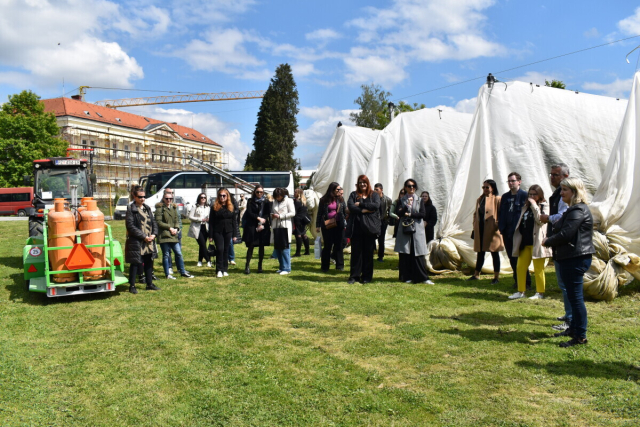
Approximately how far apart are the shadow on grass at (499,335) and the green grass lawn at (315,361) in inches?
1.2

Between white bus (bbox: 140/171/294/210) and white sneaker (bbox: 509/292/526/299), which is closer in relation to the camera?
white sneaker (bbox: 509/292/526/299)

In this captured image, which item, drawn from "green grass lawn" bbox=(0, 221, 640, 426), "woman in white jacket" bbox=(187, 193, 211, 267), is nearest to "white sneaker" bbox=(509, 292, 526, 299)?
"green grass lawn" bbox=(0, 221, 640, 426)

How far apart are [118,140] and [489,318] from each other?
66.6 metres

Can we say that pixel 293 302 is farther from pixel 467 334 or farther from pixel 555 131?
pixel 555 131

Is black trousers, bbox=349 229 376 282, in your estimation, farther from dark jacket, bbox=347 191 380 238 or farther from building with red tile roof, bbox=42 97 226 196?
building with red tile roof, bbox=42 97 226 196

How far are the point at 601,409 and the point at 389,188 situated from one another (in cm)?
1003

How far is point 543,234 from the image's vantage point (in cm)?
708

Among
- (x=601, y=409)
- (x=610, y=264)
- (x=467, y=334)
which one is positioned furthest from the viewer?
(x=610, y=264)

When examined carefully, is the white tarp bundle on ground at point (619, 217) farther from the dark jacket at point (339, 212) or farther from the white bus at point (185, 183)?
the white bus at point (185, 183)

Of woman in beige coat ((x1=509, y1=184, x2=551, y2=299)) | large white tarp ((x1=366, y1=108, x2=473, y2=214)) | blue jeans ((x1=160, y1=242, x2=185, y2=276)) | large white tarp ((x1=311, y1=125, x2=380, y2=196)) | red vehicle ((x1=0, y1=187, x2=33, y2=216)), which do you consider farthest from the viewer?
red vehicle ((x1=0, y1=187, x2=33, y2=216))

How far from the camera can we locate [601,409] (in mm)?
3629

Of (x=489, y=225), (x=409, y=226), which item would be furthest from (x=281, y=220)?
(x=489, y=225)

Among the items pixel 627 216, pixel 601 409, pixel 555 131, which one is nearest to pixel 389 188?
pixel 555 131

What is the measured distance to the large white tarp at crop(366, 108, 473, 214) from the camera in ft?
41.7
